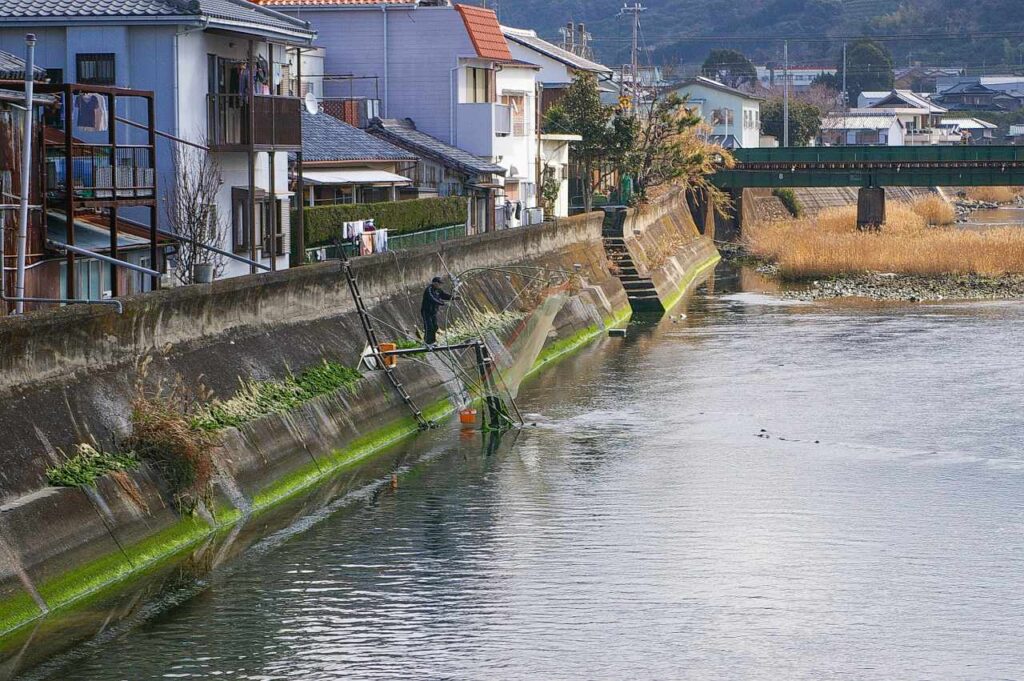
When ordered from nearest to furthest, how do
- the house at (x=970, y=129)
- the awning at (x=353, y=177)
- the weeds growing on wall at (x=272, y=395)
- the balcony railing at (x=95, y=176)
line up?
the weeds growing on wall at (x=272, y=395)
the balcony railing at (x=95, y=176)
the awning at (x=353, y=177)
the house at (x=970, y=129)

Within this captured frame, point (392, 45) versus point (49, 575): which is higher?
Result: point (392, 45)

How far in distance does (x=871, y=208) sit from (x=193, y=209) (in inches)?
1751

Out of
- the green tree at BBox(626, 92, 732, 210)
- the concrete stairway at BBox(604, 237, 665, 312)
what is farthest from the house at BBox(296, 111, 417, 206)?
the green tree at BBox(626, 92, 732, 210)

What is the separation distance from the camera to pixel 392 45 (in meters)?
50.0

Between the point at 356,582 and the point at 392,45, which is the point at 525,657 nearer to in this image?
the point at 356,582

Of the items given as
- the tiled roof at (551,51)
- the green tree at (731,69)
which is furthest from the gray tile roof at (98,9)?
the green tree at (731,69)

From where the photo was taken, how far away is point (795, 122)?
110 meters

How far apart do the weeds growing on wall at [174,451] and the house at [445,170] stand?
2647 centimetres

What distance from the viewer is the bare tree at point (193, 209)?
28.0m

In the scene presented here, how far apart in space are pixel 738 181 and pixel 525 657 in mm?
57842

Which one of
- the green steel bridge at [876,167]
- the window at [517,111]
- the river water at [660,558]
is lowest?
the river water at [660,558]

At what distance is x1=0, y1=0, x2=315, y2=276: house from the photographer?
93.9ft

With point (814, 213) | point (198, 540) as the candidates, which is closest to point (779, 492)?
point (198, 540)

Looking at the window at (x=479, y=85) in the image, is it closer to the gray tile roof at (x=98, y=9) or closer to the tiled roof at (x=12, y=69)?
the gray tile roof at (x=98, y=9)
